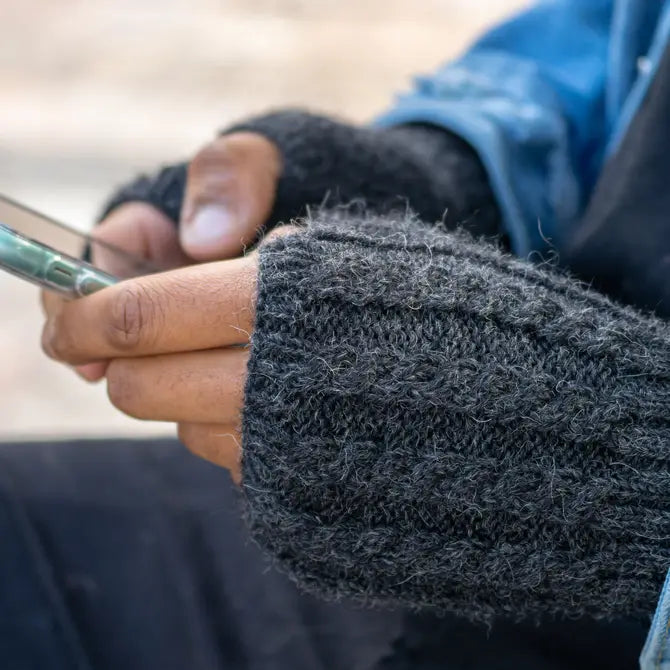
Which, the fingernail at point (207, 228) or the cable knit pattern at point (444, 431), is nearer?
the cable knit pattern at point (444, 431)

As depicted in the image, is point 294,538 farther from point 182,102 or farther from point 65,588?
point 182,102

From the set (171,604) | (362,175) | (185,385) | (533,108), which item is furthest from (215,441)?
(533,108)

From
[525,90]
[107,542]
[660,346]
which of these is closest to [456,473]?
[660,346]

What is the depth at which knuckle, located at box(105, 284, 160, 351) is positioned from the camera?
0.45m

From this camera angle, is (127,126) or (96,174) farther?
(127,126)

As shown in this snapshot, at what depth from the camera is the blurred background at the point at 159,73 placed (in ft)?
4.84

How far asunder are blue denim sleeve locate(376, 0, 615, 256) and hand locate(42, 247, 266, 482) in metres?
0.32

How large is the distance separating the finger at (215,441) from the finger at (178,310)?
2.0 inches

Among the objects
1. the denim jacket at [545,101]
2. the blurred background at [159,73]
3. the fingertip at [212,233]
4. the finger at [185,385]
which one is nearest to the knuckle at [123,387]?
the finger at [185,385]

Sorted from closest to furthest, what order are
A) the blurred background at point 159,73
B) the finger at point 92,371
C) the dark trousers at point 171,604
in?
the dark trousers at point 171,604 → the finger at point 92,371 → the blurred background at point 159,73

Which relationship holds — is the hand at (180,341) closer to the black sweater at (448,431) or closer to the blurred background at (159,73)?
the black sweater at (448,431)

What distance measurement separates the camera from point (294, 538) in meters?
0.44

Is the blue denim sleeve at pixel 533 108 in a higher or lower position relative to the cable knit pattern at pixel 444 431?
higher

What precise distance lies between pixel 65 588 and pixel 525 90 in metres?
0.56
